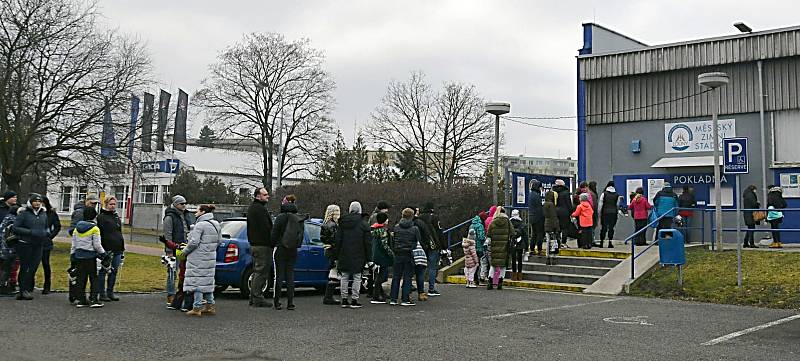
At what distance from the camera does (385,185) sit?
24688 mm

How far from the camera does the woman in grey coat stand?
386 inches

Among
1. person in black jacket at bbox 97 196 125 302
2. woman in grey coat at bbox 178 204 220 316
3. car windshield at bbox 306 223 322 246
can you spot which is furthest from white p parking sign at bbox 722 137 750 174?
person in black jacket at bbox 97 196 125 302

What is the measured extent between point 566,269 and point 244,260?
24.0 feet

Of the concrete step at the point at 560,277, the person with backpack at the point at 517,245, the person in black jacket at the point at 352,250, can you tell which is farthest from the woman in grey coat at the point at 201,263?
the concrete step at the point at 560,277

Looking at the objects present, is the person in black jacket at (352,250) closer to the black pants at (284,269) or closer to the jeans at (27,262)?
the black pants at (284,269)

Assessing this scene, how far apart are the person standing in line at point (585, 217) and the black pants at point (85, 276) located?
10493 mm

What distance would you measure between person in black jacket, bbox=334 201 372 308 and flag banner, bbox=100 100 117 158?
56.1ft

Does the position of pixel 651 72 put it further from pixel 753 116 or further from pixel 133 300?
pixel 133 300

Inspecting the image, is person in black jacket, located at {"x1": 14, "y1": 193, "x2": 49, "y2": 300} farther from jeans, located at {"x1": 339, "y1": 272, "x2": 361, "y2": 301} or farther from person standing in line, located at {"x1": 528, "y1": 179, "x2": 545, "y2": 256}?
person standing in line, located at {"x1": 528, "y1": 179, "x2": 545, "y2": 256}

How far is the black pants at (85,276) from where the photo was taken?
34.7 ft

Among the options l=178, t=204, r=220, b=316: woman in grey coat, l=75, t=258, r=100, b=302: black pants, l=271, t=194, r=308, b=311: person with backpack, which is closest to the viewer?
l=178, t=204, r=220, b=316: woman in grey coat

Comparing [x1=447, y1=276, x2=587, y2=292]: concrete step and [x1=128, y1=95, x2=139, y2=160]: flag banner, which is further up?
[x1=128, y1=95, x2=139, y2=160]: flag banner

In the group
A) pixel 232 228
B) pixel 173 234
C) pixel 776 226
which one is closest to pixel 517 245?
pixel 232 228

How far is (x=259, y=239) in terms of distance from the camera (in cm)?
1087
